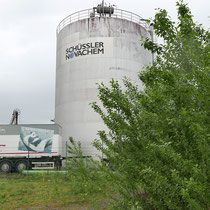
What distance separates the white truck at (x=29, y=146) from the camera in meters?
20.4

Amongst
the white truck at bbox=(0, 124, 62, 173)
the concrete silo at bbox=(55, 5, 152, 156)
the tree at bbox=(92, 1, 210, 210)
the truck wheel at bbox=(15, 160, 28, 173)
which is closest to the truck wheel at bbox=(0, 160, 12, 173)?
the white truck at bbox=(0, 124, 62, 173)

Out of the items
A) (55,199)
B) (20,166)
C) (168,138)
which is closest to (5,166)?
(20,166)

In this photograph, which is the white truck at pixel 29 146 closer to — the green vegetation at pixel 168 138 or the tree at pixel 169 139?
the green vegetation at pixel 168 138

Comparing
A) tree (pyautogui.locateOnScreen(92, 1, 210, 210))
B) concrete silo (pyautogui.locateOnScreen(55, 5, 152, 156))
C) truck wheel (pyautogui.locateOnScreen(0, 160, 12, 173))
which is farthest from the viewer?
concrete silo (pyautogui.locateOnScreen(55, 5, 152, 156))

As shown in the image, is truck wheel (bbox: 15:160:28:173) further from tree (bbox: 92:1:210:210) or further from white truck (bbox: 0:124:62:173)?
tree (bbox: 92:1:210:210)

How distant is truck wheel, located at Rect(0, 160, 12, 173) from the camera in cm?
2059

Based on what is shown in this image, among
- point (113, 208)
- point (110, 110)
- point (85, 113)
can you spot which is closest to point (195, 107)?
point (110, 110)

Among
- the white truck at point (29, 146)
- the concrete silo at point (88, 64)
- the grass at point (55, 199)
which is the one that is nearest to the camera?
the grass at point (55, 199)

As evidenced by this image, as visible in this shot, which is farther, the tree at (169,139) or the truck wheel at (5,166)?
the truck wheel at (5,166)

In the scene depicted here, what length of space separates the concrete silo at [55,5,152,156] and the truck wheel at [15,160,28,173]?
656 centimetres

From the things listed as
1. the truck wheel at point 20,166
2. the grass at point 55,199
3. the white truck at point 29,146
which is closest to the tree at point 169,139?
the grass at point 55,199

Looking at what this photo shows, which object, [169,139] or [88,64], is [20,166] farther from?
[169,139]

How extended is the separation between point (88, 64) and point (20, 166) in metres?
13.3

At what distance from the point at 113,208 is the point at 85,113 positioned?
2110 cm
